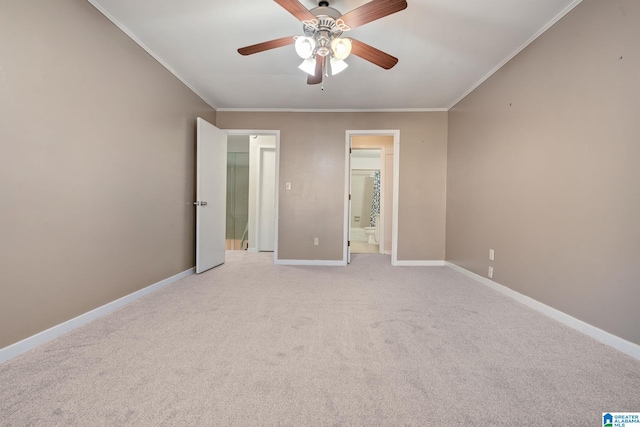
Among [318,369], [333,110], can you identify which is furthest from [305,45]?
[333,110]

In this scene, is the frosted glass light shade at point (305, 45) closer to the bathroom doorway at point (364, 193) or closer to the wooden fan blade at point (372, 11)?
the wooden fan blade at point (372, 11)

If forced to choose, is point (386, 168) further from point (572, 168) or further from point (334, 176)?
point (572, 168)

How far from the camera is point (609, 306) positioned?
1.71 m

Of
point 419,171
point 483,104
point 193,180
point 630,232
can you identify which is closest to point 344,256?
point 419,171

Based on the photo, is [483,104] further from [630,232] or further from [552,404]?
[552,404]

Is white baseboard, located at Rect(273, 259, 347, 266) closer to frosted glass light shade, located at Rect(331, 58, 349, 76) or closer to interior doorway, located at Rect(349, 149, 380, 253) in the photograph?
frosted glass light shade, located at Rect(331, 58, 349, 76)

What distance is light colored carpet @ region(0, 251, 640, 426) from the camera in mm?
1119

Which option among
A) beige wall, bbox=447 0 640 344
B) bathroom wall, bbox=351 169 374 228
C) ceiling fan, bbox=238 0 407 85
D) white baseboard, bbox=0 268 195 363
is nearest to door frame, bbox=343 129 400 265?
beige wall, bbox=447 0 640 344

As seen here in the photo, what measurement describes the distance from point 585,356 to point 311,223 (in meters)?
3.20

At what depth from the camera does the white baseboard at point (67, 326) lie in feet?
4.94

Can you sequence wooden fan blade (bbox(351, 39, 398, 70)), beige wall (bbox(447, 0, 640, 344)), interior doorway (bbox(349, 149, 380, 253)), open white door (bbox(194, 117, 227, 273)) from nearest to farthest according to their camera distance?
beige wall (bbox(447, 0, 640, 344)) → wooden fan blade (bbox(351, 39, 398, 70)) → open white door (bbox(194, 117, 227, 273)) → interior doorway (bbox(349, 149, 380, 253))

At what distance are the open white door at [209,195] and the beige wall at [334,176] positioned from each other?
0.70 metres

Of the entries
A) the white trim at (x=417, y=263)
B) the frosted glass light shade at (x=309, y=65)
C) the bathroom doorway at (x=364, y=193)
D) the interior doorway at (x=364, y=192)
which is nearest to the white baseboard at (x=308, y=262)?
the white trim at (x=417, y=263)

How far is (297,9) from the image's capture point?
65.3 inches
